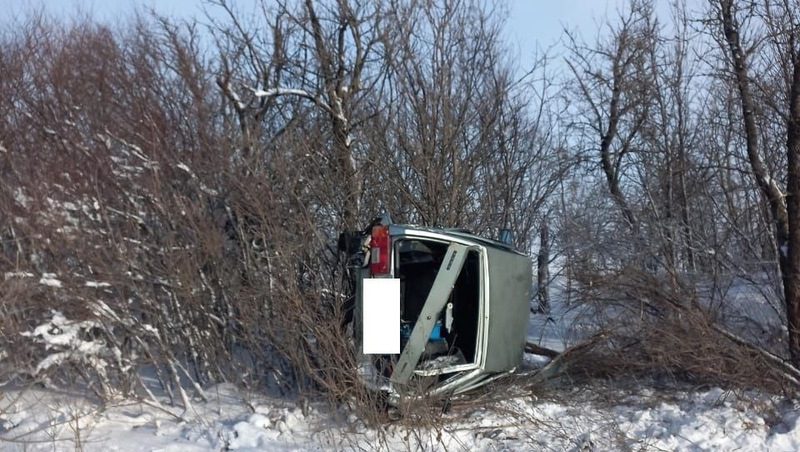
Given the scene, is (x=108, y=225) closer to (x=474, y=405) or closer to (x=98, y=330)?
(x=98, y=330)

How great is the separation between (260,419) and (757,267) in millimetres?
5300

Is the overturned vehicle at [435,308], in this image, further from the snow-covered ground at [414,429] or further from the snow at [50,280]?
the snow at [50,280]

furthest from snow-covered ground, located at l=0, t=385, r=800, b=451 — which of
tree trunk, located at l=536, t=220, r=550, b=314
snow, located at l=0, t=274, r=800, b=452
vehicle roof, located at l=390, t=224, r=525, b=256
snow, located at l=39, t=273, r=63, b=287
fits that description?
tree trunk, located at l=536, t=220, r=550, b=314

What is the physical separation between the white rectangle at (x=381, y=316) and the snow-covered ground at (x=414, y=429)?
679 mm

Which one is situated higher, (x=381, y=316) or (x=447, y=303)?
(x=447, y=303)

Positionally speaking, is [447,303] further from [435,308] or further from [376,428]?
[376,428]

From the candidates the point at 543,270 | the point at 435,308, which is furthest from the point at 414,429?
the point at 543,270

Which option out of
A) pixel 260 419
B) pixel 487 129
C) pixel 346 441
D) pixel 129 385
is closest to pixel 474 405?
pixel 346 441

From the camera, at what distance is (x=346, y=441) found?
664 centimetres

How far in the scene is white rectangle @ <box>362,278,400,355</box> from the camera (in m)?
6.54

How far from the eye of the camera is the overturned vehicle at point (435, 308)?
21.6 ft

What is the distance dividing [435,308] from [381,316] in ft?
1.88

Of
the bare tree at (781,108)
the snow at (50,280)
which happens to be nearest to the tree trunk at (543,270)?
the bare tree at (781,108)

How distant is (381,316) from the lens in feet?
21.5
